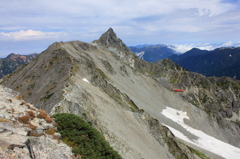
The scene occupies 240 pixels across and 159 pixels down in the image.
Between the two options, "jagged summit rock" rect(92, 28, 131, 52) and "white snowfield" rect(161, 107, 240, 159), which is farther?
"jagged summit rock" rect(92, 28, 131, 52)

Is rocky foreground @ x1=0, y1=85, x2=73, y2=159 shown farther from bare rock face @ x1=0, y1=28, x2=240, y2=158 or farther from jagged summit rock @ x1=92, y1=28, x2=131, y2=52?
jagged summit rock @ x1=92, y1=28, x2=131, y2=52

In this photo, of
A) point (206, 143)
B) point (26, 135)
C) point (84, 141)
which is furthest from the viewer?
point (206, 143)

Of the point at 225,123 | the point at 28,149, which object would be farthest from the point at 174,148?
the point at 225,123

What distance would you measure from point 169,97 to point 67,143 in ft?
319

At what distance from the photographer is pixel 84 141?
1797 cm

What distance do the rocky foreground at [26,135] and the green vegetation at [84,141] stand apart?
2.42ft

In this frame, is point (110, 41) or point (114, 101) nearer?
point (114, 101)

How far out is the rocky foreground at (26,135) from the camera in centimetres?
1305

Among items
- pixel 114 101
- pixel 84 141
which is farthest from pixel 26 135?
pixel 114 101

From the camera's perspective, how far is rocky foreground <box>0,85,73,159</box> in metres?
13.0

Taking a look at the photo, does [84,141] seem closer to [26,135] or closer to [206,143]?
[26,135]

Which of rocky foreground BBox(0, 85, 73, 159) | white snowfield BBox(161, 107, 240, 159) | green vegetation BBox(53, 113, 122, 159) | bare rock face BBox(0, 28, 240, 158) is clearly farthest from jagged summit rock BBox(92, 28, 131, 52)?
green vegetation BBox(53, 113, 122, 159)

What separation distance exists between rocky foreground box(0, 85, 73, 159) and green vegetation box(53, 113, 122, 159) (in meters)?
0.74

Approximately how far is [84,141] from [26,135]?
5303 mm
